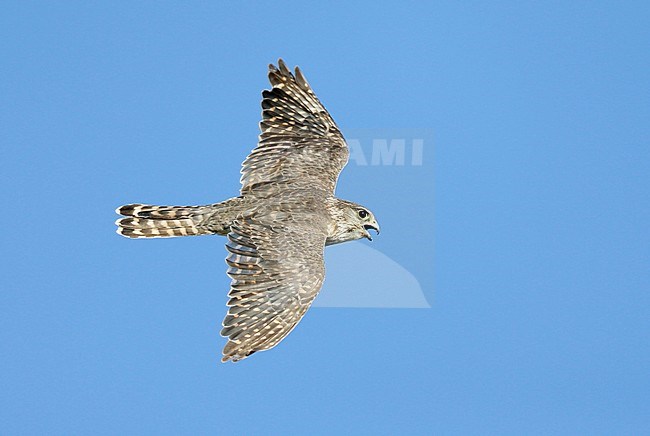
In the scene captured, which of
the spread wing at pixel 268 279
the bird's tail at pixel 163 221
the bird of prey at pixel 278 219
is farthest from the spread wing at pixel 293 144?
the spread wing at pixel 268 279

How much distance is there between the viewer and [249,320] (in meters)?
8.02

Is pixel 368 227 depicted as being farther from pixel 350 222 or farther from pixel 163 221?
pixel 163 221

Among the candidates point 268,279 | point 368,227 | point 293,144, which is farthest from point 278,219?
point 293,144

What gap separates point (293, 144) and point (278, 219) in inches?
49.7

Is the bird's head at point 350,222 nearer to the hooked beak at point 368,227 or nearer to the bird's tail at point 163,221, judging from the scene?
the hooked beak at point 368,227

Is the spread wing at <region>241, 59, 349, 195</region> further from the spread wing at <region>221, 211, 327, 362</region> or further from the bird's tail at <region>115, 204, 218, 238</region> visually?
the spread wing at <region>221, 211, 327, 362</region>

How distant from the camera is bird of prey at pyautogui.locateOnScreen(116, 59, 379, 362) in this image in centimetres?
809

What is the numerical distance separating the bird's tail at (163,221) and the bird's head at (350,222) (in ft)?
2.83

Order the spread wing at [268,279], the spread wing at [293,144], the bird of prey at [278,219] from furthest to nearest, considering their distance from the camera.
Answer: the spread wing at [293,144] < the bird of prey at [278,219] < the spread wing at [268,279]

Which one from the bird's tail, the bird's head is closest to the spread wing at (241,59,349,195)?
the bird's head

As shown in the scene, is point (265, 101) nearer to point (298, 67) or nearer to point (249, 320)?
point (298, 67)

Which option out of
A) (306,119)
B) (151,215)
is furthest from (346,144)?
(151,215)

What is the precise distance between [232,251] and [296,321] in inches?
25.9

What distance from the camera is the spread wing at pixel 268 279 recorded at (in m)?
7.97
